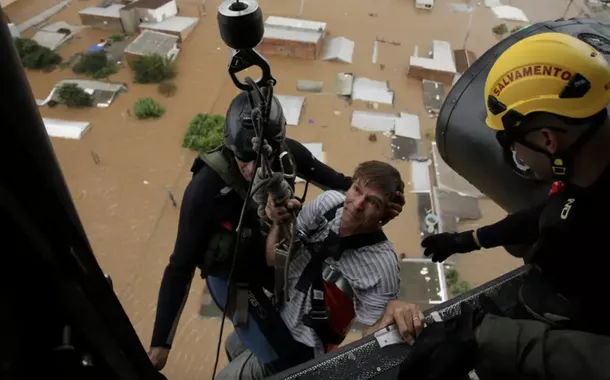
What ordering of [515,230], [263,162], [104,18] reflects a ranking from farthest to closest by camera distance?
[104,18], [515,230], [263,162]

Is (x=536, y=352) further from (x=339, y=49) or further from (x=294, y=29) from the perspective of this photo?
(x=294, y=29)

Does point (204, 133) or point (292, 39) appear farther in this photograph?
point (292, 39)

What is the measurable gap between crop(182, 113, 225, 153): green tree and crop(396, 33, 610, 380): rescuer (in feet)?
7.67

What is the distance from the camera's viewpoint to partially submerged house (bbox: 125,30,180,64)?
390cm

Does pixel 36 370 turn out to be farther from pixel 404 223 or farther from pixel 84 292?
pixel 404 223

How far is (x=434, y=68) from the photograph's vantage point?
154 inches

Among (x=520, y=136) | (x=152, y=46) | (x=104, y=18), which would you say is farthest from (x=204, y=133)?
(x=520, y=136)

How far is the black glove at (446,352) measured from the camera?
3.45ft

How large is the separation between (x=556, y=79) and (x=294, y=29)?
11.0ft

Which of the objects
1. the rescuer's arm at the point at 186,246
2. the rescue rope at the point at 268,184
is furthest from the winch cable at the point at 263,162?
the rescuer's arm at the point at 186,246

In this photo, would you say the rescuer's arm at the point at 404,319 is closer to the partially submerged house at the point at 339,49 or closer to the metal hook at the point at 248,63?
the metal hook at the point at 248,63

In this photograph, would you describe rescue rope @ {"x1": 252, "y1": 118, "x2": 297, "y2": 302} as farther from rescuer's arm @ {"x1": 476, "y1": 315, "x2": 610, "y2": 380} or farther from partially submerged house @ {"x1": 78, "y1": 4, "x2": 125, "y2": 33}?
partially submerged house @ {"x1": 78, "y1": 4, "x2": 125, "y2": 33}

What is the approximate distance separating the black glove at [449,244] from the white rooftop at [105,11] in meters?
3.81

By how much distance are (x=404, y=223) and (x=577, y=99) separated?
1913 mm
